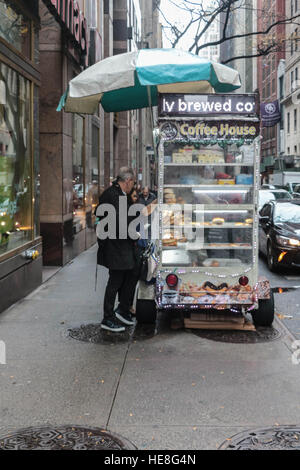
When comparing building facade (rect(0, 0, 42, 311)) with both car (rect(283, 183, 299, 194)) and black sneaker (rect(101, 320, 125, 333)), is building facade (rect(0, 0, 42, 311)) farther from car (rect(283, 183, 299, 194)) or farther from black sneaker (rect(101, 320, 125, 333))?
car (rect(283, 183, 299, 194))

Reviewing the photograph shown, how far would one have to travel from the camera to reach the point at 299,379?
4.94m

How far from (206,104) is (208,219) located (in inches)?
55.2

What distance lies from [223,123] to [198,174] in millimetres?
686

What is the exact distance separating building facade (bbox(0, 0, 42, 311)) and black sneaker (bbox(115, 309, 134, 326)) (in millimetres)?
1688

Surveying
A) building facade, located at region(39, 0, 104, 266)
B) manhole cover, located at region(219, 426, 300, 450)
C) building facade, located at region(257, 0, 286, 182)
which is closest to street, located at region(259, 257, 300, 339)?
manhole cover, located at region(219, 426, 300, 450)

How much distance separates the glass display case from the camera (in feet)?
21.2

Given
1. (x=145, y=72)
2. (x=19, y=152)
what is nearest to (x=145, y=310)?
(x=145, y=72)

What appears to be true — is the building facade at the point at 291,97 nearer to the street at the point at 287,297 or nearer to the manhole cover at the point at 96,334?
the street at the point at 287,297

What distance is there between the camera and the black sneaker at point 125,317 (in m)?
6.80

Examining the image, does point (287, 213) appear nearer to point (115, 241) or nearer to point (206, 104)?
point (206, 104)

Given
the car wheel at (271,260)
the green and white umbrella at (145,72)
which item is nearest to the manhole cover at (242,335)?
the green and white umbrella at (145,72)

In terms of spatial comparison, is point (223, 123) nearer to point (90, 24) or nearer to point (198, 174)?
point (198, 174)

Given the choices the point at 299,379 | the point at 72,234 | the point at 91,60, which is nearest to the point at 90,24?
the point at 91,60

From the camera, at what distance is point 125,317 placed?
22.6ft
